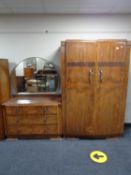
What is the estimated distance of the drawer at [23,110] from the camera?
249 centimetres

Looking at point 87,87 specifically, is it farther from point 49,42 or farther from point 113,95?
point 49,42

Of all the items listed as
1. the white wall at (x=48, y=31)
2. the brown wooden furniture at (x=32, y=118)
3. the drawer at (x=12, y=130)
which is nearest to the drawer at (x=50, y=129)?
the brown wooden furniture at (x=32, y=118)

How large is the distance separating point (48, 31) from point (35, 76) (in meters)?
0.99

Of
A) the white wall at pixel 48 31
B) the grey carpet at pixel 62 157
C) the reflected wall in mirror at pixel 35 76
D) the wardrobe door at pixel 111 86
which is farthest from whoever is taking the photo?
the reflected wall in mirror at pixel 35 76

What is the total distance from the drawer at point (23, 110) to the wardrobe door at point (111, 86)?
111cm

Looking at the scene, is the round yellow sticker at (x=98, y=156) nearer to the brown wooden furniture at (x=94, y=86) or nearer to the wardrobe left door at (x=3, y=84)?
the brown wooden furniture at (x=94, y=86)

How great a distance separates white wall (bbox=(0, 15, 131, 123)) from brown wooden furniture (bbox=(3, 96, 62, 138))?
1072 millimetres

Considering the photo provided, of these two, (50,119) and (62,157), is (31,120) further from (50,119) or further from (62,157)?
(62,157)

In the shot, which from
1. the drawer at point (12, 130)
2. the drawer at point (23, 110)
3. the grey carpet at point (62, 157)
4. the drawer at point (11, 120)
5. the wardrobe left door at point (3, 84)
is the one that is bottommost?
the grey carpet at point (62, 157)

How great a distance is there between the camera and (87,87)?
2.42 metres

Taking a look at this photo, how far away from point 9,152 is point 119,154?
1.87 meters

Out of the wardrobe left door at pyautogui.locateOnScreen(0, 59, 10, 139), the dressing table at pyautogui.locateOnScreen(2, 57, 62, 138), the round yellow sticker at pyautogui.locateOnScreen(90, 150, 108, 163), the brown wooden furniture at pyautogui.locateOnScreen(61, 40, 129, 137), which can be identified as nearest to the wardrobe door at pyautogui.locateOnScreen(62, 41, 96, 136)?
the brown wooden furniture at pyautogui.locateOnScreen(61, 40, 129, 137)

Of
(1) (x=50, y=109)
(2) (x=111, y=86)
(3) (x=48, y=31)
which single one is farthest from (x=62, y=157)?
(3) (x=48, y=31)

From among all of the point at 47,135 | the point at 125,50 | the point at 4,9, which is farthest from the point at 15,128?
the point at 125,50
